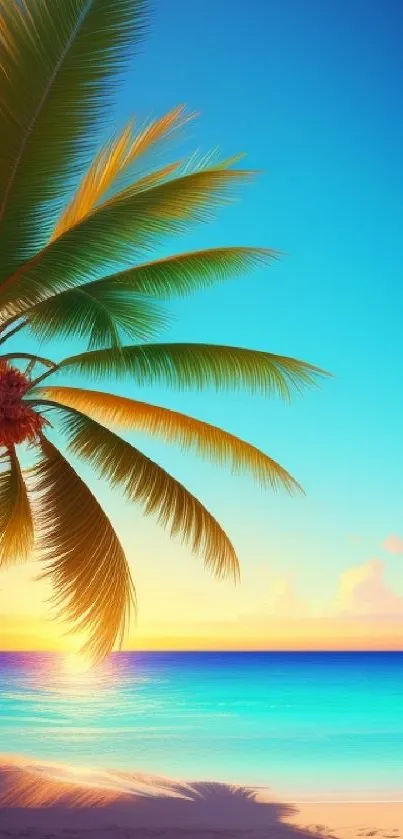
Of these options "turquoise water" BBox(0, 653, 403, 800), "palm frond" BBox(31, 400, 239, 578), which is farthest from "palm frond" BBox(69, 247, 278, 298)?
"turquoise water" BBox(0, 653, 403, 800)

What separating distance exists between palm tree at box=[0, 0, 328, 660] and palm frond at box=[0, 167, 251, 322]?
13mm

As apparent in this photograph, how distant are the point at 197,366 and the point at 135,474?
1.26 metres

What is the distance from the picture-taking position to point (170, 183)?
820cm

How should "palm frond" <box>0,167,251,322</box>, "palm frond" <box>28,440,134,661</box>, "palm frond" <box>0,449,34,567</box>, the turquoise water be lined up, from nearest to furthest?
"palm frond" <box>0,167,251,322</box> → "palm frond" <box>28,440,134,661</box> → "palm frond" <box>0,449,34,567</box> → the turquoise water

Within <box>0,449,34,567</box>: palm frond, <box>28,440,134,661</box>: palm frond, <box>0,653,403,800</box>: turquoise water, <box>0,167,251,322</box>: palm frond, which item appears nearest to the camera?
<box>0,167,251,322</box>: palm frond

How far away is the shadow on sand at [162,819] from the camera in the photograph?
884 centimetres

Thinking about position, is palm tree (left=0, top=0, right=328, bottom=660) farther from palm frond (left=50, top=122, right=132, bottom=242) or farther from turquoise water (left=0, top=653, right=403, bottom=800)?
turquoise water (left=0, top=653, right=403, bottom=800)

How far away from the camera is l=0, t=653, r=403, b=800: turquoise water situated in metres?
21.6

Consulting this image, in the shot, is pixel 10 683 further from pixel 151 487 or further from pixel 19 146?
pixel 19 146

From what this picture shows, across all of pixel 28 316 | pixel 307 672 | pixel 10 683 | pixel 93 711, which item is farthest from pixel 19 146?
pixel 307 672

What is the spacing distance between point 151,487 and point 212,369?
1356 mm

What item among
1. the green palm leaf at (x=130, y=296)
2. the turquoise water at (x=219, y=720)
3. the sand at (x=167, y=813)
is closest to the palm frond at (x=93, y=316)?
the green palm leaf at (x=130, y=296)

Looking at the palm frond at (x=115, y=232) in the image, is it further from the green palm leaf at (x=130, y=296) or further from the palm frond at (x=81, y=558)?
the palm frond at (x=81, y=558)

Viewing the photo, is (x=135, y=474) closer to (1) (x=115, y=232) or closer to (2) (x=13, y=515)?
(2) (x=13, y=515)
